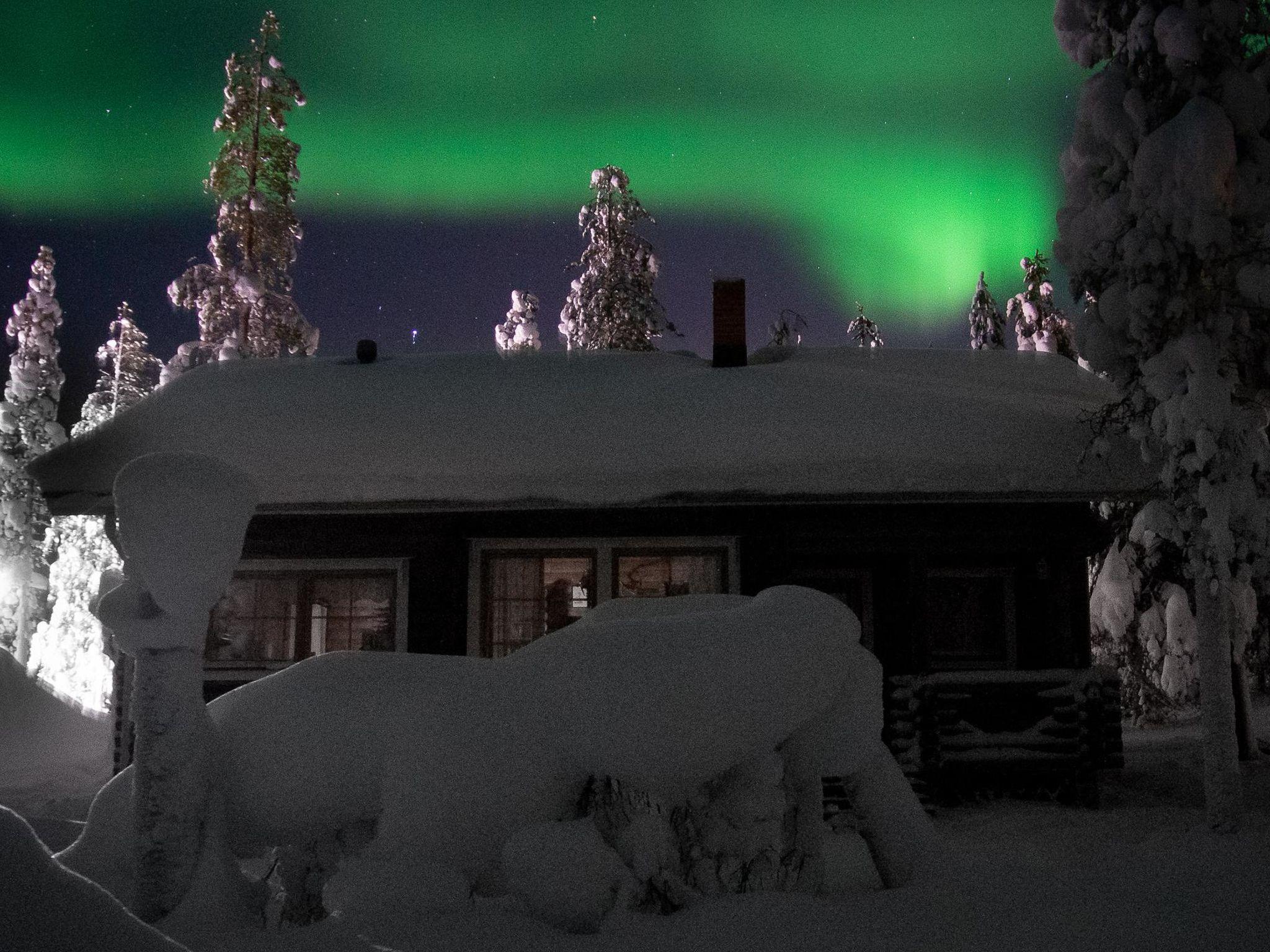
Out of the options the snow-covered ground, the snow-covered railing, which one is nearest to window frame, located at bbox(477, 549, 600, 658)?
the snow-covered railing

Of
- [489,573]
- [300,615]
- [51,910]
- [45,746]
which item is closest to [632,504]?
[489,573]

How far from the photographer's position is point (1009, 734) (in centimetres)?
1055

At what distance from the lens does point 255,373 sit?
13.6 meters

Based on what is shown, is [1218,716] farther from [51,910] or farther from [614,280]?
[614,280]

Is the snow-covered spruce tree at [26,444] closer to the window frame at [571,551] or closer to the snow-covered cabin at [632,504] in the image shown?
the snow-covered cabin at [632,504]

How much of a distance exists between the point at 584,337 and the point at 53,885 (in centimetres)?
2928

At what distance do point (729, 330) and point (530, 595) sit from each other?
16.7ft

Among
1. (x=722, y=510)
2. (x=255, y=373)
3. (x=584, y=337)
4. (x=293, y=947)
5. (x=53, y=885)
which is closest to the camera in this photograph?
(x=53, y=885)

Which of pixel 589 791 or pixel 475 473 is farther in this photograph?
pixel 475 473

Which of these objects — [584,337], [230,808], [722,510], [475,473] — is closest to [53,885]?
[230,808]

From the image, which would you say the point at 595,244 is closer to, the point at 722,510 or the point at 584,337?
the point at 584,337

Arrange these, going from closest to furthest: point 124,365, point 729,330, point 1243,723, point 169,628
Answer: point 169,628
point 1243,723
point 729,330
point 124,365

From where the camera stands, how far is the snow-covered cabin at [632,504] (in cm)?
1023

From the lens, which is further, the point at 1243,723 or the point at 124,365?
the point at 124,365
